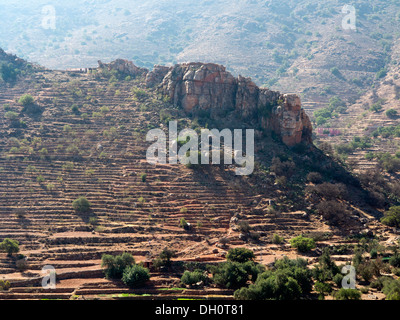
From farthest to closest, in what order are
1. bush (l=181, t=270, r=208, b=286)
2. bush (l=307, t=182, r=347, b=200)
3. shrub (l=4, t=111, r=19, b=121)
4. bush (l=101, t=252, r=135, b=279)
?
shrub (l=4, t=111, r=19, b=121) < bush (l=307, t=182, r=347, b=200) < bush (l=101, t=252, r=135, b=279) < bush (l=181, t=270, r=208, b=286)

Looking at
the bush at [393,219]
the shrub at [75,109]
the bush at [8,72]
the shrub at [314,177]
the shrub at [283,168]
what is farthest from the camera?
the bush at [8,72]

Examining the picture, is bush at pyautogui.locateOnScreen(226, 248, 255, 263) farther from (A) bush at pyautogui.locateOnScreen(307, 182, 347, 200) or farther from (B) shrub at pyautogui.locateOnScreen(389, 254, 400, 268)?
(A) bush at pyautogui.locateOnScreen(307, 182, 347, 200)

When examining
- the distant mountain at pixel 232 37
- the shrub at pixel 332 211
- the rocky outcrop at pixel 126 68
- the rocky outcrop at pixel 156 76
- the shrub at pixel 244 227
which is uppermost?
the distant mountain at pixel 232 37

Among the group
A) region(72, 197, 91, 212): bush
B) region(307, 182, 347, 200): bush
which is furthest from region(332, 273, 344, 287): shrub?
region(72, 197, 91, 212): bush

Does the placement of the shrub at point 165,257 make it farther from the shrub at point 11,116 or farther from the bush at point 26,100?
the bush at point 26,100

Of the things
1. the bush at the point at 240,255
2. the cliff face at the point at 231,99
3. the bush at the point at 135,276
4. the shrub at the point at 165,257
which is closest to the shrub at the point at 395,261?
the bush at the point at 240,255

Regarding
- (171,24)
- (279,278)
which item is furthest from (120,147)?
(171,24)

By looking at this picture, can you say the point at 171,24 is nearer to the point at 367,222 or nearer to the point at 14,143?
the point at 14,143

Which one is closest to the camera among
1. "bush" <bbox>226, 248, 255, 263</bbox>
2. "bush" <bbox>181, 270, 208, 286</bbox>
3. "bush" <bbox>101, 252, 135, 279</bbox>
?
"bush" <bbox>181, 270, 208, 286</bbox>
